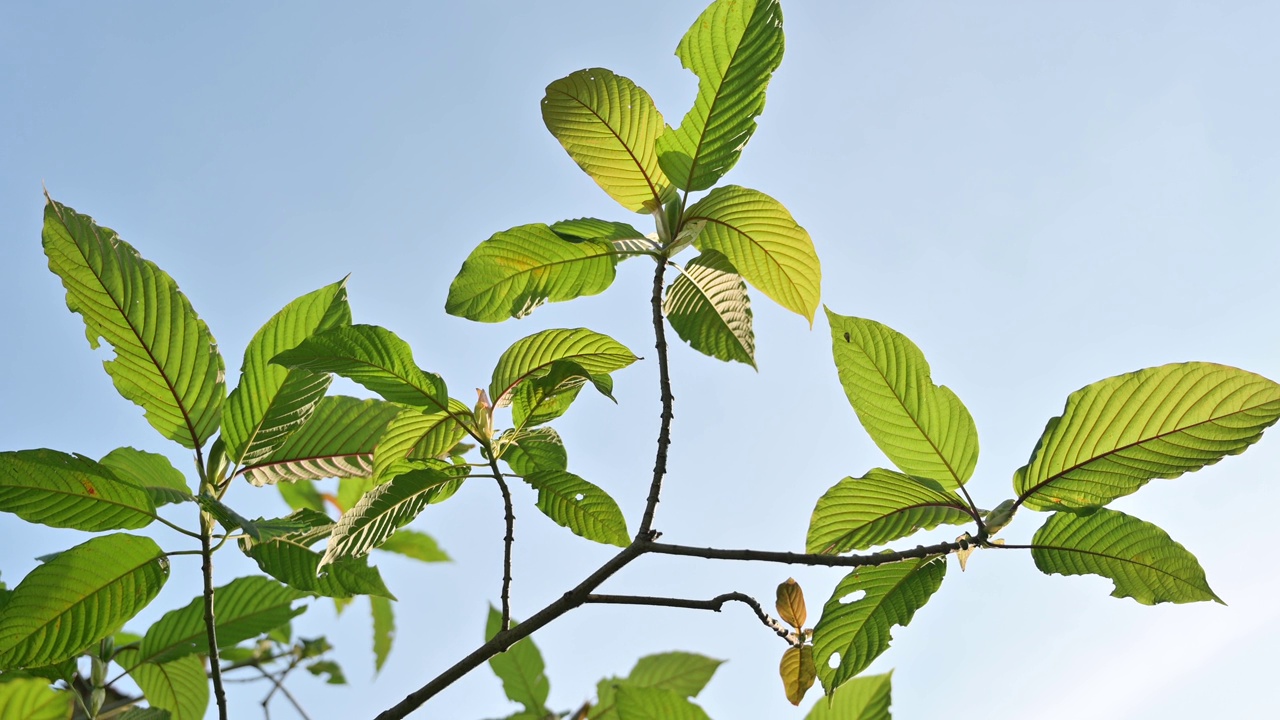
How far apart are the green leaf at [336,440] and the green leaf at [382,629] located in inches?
44.9

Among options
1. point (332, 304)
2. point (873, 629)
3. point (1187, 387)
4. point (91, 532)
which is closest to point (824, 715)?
point (873, 629)

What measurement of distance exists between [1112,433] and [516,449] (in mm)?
889

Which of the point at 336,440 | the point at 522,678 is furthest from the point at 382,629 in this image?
the point at 336,440

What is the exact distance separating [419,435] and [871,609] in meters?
0.72

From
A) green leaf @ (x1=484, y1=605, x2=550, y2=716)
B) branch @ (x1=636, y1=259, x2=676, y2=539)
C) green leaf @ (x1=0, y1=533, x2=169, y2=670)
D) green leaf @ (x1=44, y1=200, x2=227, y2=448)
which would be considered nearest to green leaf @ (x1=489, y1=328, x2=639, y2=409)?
branch @ (x1=636, y1=259, x2=676, y2=539)

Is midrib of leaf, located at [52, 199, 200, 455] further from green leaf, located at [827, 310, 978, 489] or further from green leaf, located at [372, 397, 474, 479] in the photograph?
green leaf, located at [827, 310, 978, 489]

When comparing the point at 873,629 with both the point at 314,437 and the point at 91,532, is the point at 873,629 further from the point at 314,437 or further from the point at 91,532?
the point at 91,532

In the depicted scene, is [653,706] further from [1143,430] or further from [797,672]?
[1143,430]

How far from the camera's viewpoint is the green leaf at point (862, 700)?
4.84 ft

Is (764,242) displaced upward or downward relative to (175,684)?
upward

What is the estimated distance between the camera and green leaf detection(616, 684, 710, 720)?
1.36 metres

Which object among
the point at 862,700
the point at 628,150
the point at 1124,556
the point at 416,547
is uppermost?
the point at 628,150

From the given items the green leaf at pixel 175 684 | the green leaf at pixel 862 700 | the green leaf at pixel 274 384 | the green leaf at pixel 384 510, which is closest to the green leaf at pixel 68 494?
the green leaf at pixel 274 384

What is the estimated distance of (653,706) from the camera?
1.36 m
